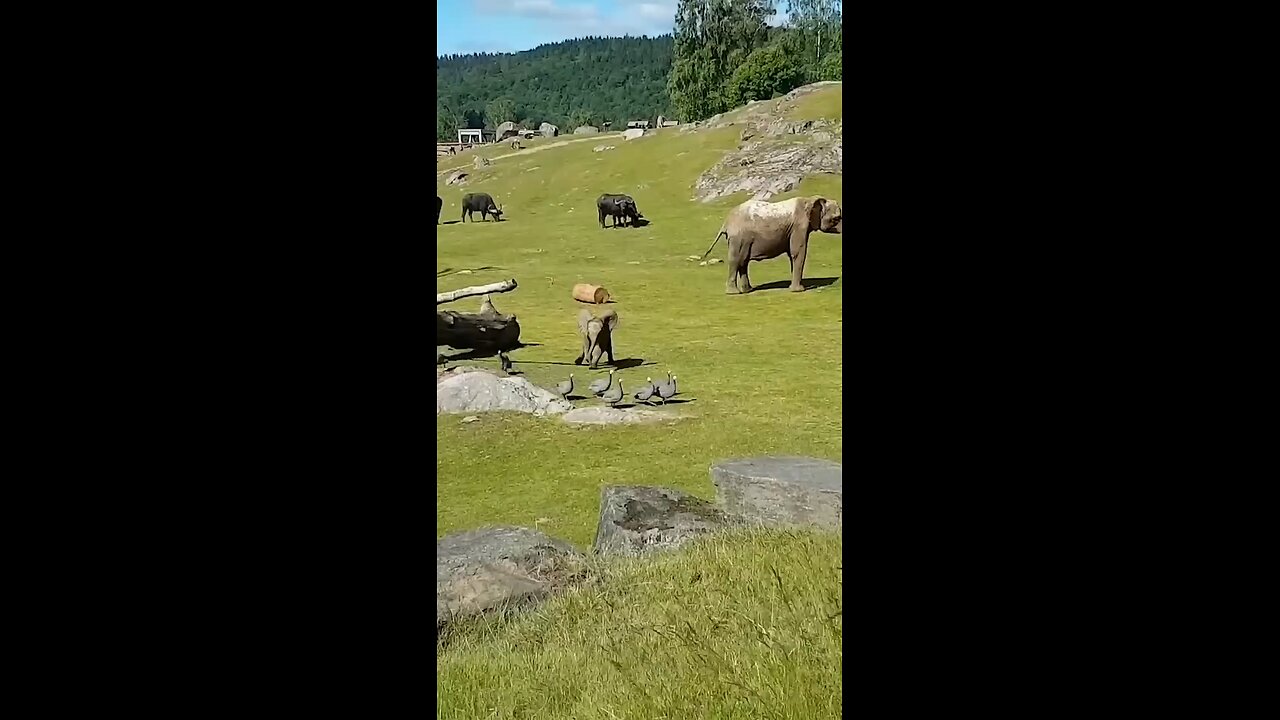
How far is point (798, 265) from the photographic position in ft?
7.93

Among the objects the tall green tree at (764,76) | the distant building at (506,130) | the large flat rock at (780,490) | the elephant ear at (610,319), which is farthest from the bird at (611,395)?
the tall green tree at (764,76)

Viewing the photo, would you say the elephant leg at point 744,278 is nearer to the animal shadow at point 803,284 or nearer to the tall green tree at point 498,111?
the animal shadow at point 803,284

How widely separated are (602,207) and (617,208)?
1.6 inches

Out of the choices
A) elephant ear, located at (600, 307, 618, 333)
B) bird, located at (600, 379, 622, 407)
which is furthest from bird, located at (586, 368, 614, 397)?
elephant ear, located at (600, 307, 618, 333)

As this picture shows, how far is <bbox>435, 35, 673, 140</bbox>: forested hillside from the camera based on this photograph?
2158 millimetres

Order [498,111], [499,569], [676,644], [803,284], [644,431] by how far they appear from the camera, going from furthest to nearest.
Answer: [803,284] → [498,111] → [644,431] → [499,569] → [676,644]

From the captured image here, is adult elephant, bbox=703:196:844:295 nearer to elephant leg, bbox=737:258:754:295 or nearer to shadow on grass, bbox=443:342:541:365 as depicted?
elephant leg, bbox=737:258:754:295

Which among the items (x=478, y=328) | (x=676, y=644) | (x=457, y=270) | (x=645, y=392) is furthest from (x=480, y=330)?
(x=676, y=644)

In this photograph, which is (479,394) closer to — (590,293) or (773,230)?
(590,293)

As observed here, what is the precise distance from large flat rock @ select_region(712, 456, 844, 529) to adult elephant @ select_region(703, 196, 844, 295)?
0.49 metres
